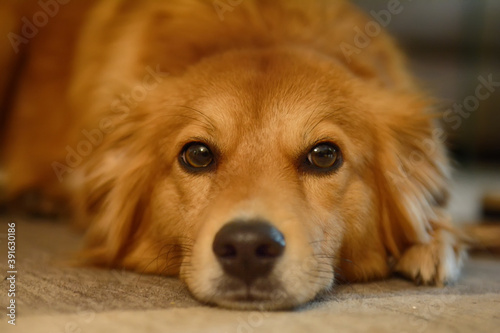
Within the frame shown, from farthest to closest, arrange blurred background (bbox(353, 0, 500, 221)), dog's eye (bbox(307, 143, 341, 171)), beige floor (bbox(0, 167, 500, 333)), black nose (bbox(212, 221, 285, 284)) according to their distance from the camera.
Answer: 1. blurred background (bbox(353, 0, 500, 221))
2. dog's eye (bbox(307, 143, 341, 171))
3. black nose (bbox(212, 221, 285, 284))
4. beige floor (bbox(0, 167, 500, 333))

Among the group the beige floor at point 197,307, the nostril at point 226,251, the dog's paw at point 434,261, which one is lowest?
the beige floor at point 197,307

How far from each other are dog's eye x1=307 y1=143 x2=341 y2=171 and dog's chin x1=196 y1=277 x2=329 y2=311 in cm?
45

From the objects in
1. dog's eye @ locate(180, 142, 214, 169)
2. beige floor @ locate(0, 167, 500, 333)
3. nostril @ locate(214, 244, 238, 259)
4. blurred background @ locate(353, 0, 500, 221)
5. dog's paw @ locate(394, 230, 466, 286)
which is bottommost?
beige floor @ locate(0, 167, 500, 333)

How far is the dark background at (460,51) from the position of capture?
15.0 feet

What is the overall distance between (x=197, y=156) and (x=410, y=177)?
2.54 ft

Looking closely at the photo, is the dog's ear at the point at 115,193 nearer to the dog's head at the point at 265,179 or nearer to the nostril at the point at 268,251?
the dog's head at the point at 265,179

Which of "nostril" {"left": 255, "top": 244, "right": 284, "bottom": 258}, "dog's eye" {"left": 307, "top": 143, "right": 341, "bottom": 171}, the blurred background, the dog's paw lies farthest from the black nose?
the blurred background

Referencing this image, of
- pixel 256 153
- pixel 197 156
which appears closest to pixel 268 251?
pixel 256 153

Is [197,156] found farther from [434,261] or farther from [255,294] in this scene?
[434,261]

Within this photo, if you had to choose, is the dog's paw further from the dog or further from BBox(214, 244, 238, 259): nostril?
BBox(214, 244, 238, 259): nostril

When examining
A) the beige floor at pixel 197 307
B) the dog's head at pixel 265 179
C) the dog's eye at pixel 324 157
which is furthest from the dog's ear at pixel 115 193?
the dog's eye at pixel 324 157

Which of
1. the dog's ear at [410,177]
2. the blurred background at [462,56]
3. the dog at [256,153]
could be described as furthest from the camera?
the blurred background at [462,56]

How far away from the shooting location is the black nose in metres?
1.29

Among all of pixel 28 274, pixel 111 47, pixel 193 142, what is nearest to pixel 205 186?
pixel 193 142
